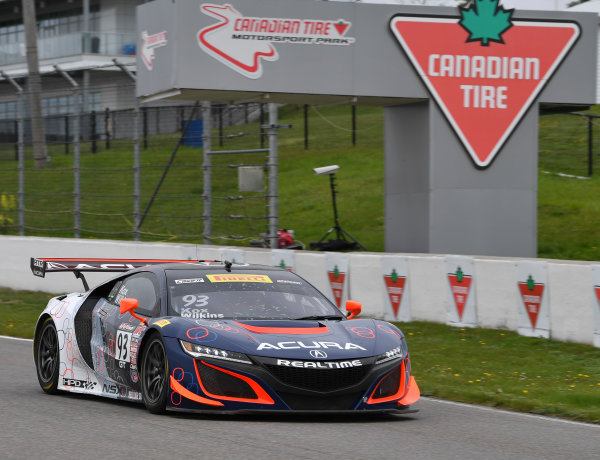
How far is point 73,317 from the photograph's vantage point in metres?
9.63

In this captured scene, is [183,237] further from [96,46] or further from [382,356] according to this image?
[96,46]

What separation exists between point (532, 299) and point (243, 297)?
17.2 feet

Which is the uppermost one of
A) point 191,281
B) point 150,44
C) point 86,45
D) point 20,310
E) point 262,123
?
point 86,45

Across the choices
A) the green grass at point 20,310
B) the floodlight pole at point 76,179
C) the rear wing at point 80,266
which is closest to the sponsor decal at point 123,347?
the rear wing at point 80,266

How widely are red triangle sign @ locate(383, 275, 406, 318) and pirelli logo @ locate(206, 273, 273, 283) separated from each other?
5.61 meters

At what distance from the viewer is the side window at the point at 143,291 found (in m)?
8.66

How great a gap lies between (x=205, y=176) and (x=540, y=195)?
31.7 feet

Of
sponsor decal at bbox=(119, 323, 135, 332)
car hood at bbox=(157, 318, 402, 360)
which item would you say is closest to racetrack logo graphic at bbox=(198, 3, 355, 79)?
sponsor decal at bbox=(119, 323, 135, 332)

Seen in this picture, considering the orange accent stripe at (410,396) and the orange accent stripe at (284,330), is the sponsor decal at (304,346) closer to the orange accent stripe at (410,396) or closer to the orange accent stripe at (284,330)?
the orange accent stripe at (284,330)

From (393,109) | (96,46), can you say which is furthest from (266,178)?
(96,46)

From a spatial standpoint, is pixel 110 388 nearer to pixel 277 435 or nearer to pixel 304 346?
pixel 304 346

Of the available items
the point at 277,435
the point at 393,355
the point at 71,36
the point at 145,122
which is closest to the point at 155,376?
the point at 277,435

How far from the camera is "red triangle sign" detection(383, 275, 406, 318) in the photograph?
1448cm

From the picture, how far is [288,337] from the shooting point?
7863 mm
